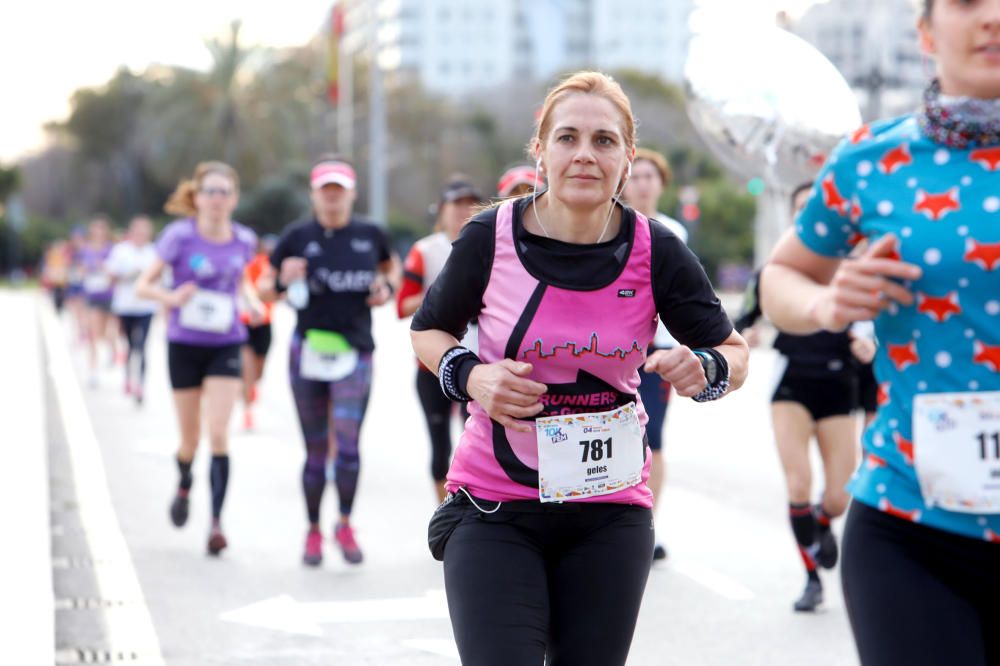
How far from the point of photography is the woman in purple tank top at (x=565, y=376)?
3.30 m

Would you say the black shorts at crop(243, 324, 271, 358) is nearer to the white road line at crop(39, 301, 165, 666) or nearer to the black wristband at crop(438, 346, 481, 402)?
the white road line at crop(39, 301, 165, 666)

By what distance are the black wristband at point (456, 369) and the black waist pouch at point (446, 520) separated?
0.26 metres

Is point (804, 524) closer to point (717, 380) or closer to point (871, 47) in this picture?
point (717, 380)

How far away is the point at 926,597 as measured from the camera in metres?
2.56

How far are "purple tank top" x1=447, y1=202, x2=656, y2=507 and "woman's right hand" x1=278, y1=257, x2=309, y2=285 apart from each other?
154 inches

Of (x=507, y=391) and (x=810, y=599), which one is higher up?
(x=507, y=391)

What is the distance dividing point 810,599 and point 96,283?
15.6 m

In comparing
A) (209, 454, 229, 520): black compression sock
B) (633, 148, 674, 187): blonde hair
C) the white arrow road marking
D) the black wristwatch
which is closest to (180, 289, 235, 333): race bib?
(209, 454, 229, 520): black compression sock

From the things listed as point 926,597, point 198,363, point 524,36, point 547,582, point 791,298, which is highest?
point 791,298

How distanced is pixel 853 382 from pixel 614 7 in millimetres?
134510

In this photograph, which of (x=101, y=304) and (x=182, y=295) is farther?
(x=101, y=304)

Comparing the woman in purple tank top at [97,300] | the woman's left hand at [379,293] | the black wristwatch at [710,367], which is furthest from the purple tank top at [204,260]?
the woman in purple tank top at [97,300]

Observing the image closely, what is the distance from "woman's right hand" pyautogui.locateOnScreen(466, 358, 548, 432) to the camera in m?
3.24

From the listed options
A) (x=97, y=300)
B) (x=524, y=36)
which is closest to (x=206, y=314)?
(x=97, y=300)
